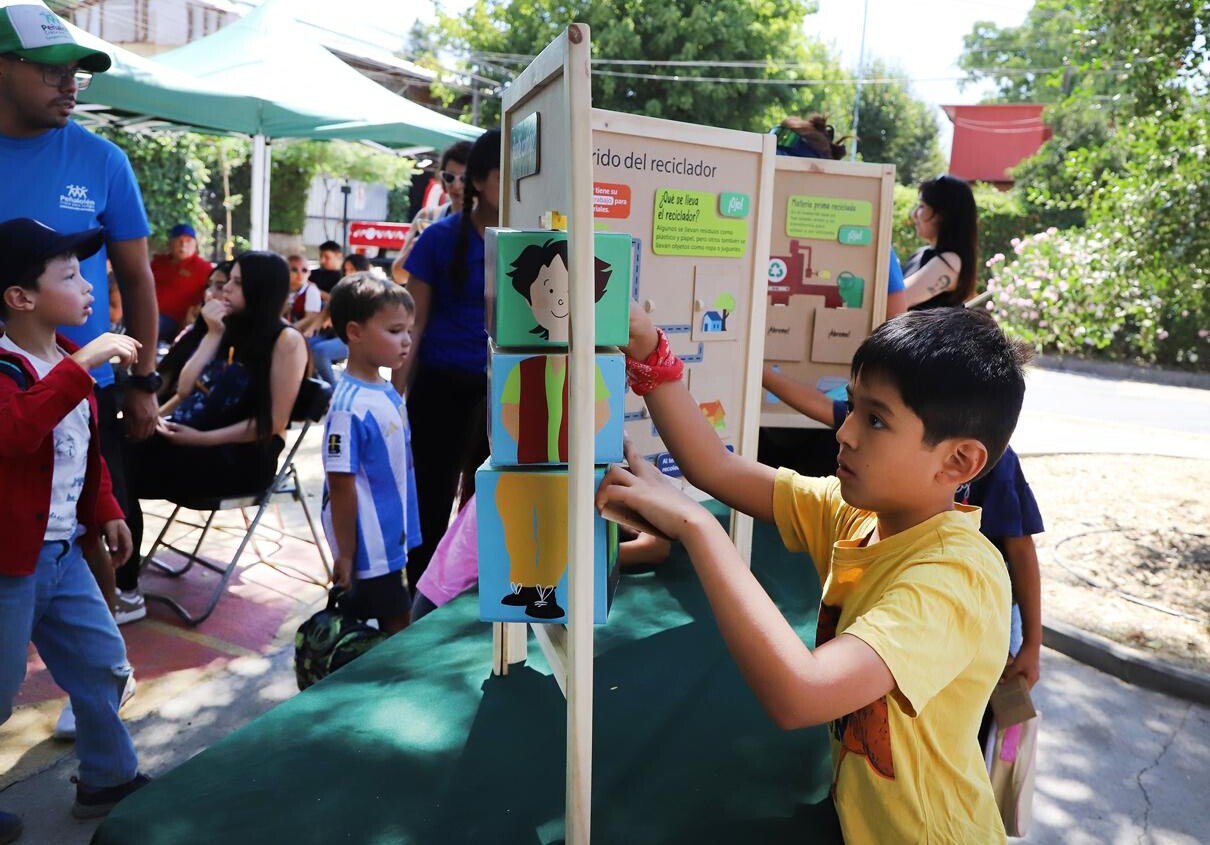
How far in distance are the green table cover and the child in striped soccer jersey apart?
94 cm

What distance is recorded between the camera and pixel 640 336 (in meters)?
1.67

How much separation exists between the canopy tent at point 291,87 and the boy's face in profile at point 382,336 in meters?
4.74

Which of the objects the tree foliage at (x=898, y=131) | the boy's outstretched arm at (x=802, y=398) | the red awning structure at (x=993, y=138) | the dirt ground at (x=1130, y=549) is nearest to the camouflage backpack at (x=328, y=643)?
the boy's outstretched arm at (x=802, y=398)

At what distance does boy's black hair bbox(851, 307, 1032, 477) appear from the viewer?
1378mm

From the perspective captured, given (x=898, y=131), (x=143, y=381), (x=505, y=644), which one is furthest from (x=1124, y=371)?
(x=898, y=131)

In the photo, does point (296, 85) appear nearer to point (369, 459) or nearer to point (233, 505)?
point (233, 505)

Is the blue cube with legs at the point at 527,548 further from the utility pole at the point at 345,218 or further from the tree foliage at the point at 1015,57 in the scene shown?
the tree foliage at the point at 1015,57

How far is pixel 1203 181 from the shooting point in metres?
5.42

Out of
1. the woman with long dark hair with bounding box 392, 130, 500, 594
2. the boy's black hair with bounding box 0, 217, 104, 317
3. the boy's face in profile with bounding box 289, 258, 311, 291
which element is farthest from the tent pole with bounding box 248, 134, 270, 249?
the boy's black hair with bounding box 0, 217, 104, 317

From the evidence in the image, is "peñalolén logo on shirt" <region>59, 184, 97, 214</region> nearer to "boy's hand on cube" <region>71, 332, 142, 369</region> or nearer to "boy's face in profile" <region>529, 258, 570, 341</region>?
"boy's hand on cube" <region>71, 332, 142, 369</region>

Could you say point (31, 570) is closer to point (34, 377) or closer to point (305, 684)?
point (34, 377)

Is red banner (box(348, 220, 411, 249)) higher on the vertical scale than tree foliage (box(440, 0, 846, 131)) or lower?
lower

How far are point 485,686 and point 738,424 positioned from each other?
3.89ft

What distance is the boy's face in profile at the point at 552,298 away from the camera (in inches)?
54.8
